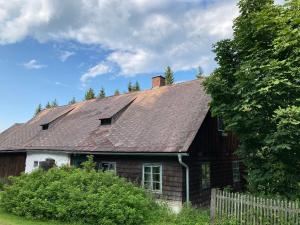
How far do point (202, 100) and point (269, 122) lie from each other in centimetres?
625

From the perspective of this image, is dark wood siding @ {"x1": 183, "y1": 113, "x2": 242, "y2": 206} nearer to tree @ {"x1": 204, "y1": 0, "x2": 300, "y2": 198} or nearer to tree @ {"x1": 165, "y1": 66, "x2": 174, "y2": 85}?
tree @ {"x1": 204, "y1": 0, "x2": 300, "y2": 198}

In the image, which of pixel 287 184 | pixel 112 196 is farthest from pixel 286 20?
pixel 112 196

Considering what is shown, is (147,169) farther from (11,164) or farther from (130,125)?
(11,164)

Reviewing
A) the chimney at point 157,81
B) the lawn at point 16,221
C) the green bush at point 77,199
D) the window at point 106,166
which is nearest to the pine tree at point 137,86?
the chimney at point 157,81

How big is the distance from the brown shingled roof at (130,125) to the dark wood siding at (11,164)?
27.9 inches

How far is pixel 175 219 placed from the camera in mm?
12312

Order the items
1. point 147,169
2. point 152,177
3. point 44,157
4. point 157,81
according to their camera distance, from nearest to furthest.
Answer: point 152,177, point 147,169, point 44,157, point 157,81

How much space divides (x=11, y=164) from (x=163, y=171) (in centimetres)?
1398

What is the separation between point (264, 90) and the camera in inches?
433

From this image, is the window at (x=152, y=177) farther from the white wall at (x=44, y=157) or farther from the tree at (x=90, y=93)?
→ the tree at (x=90, y=93)

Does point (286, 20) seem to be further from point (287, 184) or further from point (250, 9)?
point (287, 184)

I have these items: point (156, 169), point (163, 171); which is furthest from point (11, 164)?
point (163, 171)

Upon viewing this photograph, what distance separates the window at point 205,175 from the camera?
15945 millimetres

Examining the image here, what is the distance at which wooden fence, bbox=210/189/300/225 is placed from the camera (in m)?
9.29
